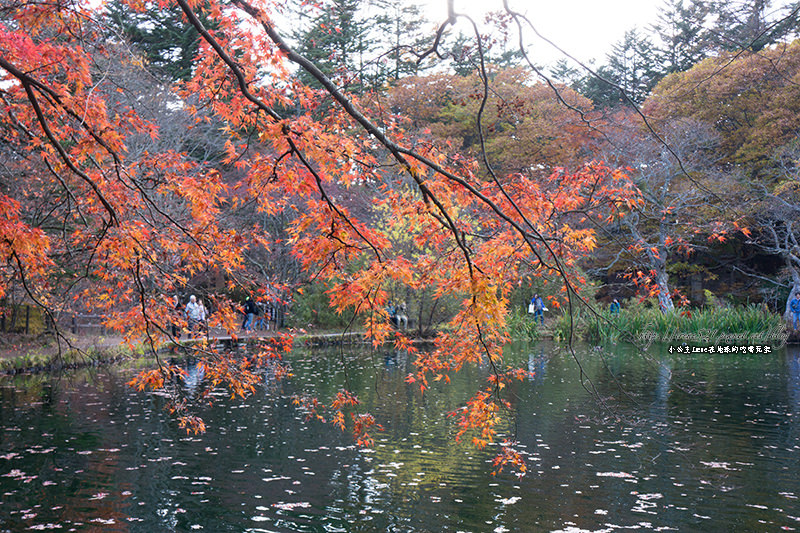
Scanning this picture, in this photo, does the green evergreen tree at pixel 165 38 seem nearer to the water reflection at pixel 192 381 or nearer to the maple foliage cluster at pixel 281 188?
the water reflection at pixel 192 381

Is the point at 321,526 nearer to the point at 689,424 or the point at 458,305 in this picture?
the point at 689,424

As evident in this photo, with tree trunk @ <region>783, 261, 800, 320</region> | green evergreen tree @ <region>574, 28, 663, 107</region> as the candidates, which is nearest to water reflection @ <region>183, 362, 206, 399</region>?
tree trunk @ <region>783, 261, 800, 320</region>

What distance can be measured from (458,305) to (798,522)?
1832 cm

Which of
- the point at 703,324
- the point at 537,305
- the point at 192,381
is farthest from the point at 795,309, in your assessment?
the point at 192,381

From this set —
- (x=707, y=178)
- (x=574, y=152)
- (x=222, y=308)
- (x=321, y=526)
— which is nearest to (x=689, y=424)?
(x=321, y=526)

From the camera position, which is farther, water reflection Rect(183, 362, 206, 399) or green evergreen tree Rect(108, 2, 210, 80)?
green evergreen tree Rect(108, 2, 210, 80)

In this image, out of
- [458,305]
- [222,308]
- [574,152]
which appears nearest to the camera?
[222,308]

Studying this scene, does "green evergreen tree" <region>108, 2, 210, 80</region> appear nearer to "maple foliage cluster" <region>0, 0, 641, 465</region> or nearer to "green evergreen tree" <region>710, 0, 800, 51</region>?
"maple foliage cluster" <region>0, 0, 641, 465</region>

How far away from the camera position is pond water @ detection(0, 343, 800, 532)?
21.2ft

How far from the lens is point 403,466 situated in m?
8.45

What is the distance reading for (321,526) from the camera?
6.34 m

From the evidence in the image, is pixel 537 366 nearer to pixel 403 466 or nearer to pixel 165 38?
pixel 403 466

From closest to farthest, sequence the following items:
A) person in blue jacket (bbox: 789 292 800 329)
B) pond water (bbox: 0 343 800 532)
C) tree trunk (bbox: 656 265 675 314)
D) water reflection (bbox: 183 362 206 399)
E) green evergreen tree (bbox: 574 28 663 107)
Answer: pond water (bbox: 0 343 800 532) < water reflection (bbox: 183 362 206 399) < person in blue jacket (bbox: 789 292 800 329) < tree trunk (bbox: 656 265 675 314) < green evergreen tree (bbox: 574 28 663 107)

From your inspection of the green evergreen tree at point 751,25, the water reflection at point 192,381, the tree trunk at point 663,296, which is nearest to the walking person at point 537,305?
the tree trunk at point 663,296
